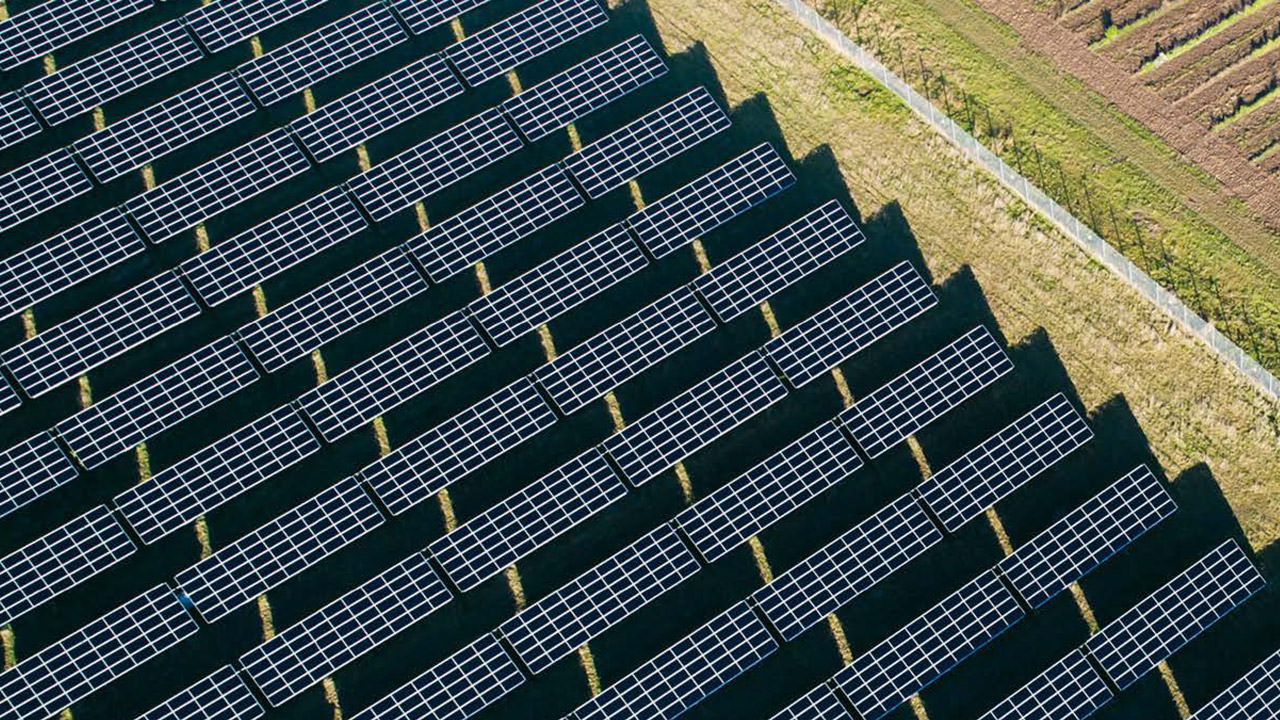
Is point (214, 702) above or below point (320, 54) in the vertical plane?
below

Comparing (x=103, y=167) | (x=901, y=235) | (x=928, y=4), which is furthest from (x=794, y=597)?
(x=103, y=167)

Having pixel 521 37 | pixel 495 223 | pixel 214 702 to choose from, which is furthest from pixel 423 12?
pixel 214 702

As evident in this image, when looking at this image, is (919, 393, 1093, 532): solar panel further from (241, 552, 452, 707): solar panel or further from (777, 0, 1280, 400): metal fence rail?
(241, 552, 452, 707): solar panel

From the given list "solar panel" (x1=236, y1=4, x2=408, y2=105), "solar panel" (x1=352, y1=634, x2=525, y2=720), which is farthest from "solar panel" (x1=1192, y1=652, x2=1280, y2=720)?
"solar panel" (x1=236, y1=4, x2=408, y2=105)

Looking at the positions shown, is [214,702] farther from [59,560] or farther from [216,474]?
[216,474]

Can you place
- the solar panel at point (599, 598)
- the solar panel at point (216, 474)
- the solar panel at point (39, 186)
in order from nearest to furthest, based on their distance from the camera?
the solar panel at point (216, 474), the solar panel at point (599, 598), the solar panel at point (39, 186)

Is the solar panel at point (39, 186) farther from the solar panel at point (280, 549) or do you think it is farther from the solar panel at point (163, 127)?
the solar panel at point (280, 549)

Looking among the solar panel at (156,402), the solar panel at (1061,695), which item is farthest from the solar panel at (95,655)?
the solar panel at (1061,695)
